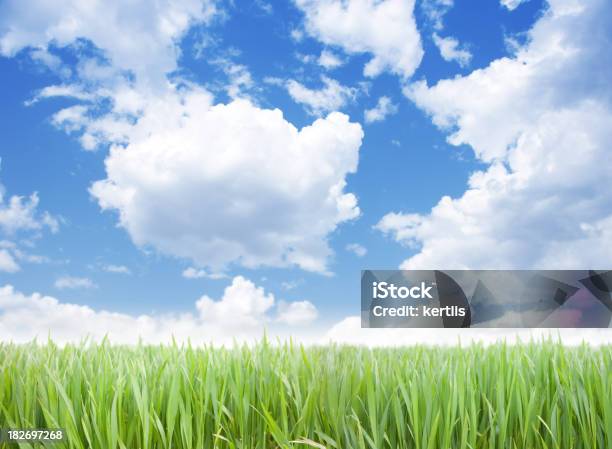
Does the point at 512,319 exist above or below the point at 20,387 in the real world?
above

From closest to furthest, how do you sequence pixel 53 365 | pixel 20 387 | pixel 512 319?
pixel 20 387, pixel 53 365, pixel 512 319

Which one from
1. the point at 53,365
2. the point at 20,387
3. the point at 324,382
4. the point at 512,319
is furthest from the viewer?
the point at 512,319

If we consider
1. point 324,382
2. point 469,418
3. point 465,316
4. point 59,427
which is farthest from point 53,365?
point 465,316

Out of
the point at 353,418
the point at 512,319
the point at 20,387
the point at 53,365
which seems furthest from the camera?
the point at 512,319

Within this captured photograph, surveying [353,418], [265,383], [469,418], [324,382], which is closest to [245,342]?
[265,383]

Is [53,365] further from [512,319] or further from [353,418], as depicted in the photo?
[512,319]

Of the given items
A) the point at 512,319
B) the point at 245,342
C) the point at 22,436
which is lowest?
the point at 22,436

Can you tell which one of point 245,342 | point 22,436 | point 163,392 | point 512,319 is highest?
point 512,319

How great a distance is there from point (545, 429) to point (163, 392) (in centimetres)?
149

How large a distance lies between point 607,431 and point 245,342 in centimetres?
166

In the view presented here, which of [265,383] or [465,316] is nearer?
[265,383]

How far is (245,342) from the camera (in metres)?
2.90

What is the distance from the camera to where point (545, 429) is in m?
2.13

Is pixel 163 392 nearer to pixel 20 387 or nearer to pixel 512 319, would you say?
pixel 20 387
